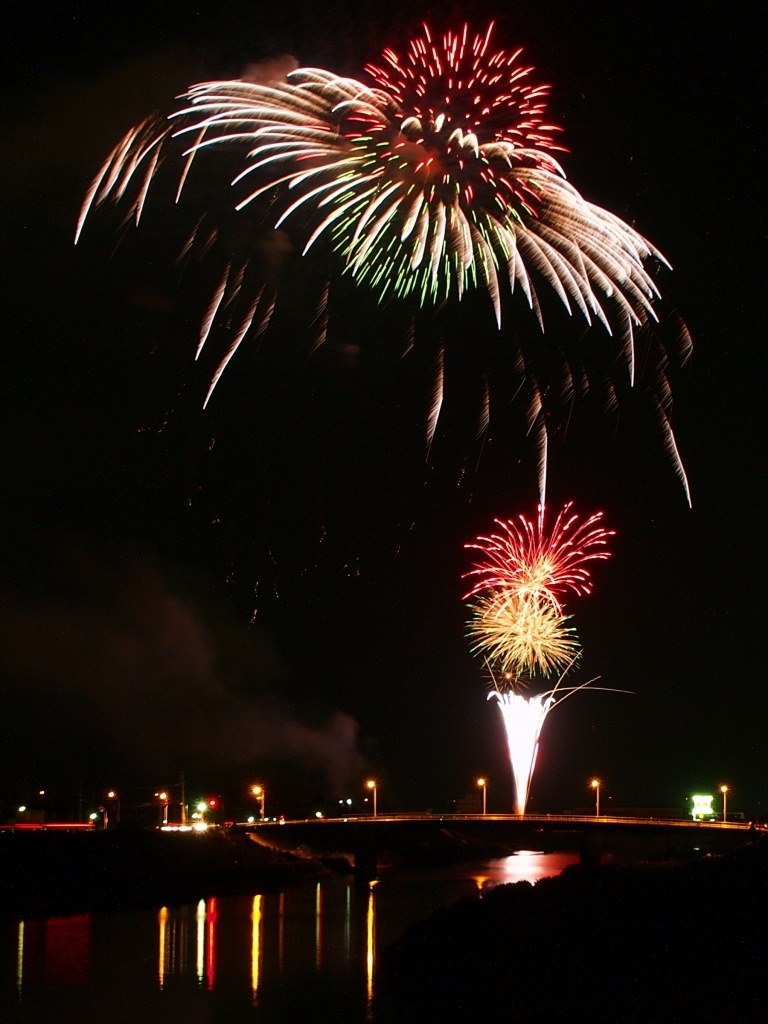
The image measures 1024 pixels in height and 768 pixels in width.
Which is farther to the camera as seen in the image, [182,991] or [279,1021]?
[182,991]

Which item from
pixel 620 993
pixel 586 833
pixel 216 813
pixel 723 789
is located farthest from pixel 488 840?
pixel 620 993

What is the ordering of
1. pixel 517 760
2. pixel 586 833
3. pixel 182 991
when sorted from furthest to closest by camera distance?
pixel 586 833 < pixel 517 760 < pixel 182 991

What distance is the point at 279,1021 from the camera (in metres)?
27.9

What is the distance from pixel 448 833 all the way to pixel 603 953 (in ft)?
229

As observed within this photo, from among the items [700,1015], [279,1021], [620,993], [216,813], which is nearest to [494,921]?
[279,1021]

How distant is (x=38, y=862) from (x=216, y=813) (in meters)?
43.6

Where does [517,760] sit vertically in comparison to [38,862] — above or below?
above

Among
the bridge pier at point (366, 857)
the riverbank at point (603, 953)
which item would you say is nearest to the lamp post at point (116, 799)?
the bridge pier at point (366, 857)

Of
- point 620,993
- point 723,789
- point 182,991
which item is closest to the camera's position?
point 620,993

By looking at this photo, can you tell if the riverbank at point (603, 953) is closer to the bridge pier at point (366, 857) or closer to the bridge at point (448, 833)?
the bridge at point (448, 833)

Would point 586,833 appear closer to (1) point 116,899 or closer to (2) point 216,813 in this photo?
(1) point 116,899

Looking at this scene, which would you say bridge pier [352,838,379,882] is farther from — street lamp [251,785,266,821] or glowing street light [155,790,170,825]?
street lamp [251,785,266,821]

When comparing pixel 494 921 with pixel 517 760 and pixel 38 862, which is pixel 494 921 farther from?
pixel 38 862

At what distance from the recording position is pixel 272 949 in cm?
3888
